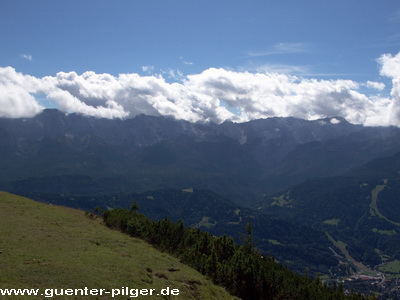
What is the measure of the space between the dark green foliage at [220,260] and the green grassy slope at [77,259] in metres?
4.55

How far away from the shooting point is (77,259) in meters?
56.2

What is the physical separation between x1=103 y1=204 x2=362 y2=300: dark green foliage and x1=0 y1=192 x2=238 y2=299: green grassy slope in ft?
14.9

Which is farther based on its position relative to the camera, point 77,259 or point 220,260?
point 220,260

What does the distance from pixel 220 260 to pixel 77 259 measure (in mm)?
40176

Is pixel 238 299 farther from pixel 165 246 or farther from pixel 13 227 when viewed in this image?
pixel 13 227

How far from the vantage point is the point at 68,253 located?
5853 cm

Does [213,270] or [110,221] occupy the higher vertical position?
[110,221]

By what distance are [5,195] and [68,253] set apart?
50528 millimetres

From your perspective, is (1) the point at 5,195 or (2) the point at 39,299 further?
(1) the point at 5,195

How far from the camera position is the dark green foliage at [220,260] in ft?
245

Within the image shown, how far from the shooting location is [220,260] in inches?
3438

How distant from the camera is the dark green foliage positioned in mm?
74750

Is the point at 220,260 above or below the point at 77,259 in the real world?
below

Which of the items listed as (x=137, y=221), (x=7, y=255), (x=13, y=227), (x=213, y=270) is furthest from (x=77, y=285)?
(x=137, y=221)
